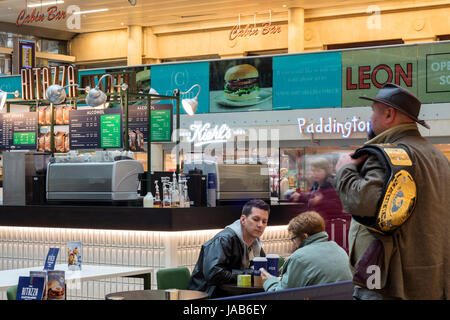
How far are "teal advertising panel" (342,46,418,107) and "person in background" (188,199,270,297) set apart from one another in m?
7.36

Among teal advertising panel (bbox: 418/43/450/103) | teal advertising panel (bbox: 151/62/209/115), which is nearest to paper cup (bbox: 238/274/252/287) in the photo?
teal advertising panel (bbox: 418/43/450/103)

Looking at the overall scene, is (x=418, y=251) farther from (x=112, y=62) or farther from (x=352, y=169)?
(x=112, y=62)

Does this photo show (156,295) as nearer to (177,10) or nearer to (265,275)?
(265,275)

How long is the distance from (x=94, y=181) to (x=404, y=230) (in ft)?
16.0

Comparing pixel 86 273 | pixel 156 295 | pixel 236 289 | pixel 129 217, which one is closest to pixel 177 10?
pixel 129 217

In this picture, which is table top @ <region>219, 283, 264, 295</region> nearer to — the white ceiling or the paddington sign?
the paddington sign

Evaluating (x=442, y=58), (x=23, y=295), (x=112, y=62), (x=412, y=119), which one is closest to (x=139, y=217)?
(x=23, y=295)

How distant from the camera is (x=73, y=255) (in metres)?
5.20

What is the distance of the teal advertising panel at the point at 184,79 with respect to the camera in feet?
46.2

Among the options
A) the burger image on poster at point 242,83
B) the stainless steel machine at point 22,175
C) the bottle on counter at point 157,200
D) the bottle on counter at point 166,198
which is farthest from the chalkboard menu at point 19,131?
the bottle on counter at point 166,198

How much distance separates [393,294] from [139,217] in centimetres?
426

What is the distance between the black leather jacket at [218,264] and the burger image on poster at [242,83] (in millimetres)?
8968

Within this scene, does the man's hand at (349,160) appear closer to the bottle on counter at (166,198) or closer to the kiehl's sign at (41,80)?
the bottle on counter at (166,198)

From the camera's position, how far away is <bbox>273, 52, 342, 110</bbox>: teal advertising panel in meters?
12.7
